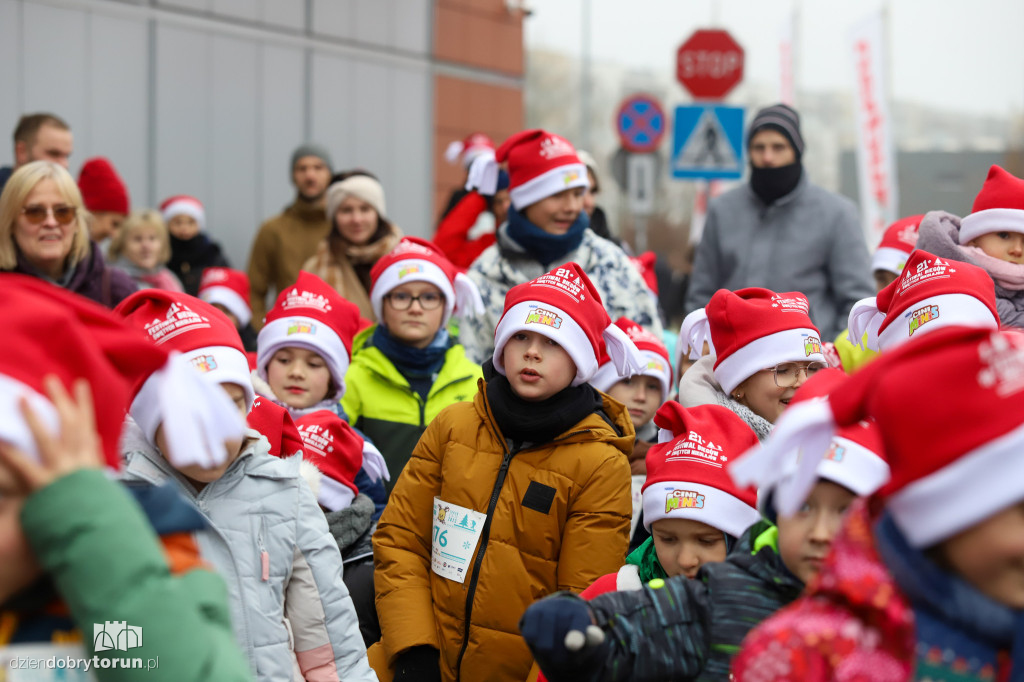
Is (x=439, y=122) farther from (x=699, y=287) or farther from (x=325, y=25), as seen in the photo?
(x=699, y=287)

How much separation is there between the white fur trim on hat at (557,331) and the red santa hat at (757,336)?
1.52ft

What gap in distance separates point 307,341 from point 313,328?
71 millimetres

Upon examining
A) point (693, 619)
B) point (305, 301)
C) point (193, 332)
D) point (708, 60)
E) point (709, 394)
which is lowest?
point (693, 619)

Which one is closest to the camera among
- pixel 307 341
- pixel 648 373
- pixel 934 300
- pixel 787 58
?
pixel 934 300

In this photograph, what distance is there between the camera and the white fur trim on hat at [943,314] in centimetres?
378

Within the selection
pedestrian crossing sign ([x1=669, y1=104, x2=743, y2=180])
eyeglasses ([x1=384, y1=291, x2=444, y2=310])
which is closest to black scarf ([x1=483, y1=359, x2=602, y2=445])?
eyeglasses ([x1=384, y1=291, x2=444, y2=310])

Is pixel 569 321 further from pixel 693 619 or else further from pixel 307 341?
pixel 693 619

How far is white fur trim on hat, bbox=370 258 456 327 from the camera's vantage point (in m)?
5.33

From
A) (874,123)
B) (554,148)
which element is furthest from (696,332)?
(874,123)

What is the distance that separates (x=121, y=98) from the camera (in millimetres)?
8953

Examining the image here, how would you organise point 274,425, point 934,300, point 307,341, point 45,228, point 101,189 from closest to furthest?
point 274,425 < point 934,300 < point 307,341 < point 45,228 < point 101,189

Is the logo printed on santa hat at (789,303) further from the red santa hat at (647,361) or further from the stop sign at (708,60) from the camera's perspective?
the stop sign at (708,60)

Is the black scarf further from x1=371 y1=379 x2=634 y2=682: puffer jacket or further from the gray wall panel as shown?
the gray wall panel

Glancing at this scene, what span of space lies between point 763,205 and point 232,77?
5485 mm
